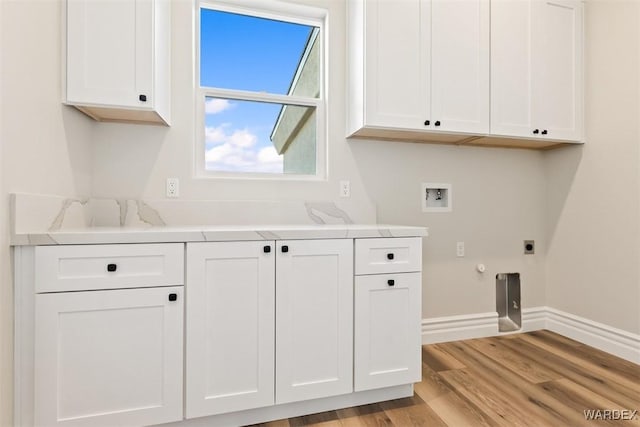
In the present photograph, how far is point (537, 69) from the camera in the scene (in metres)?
2.36

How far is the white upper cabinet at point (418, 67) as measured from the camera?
2049mm

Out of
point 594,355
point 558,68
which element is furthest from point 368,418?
point 558,68

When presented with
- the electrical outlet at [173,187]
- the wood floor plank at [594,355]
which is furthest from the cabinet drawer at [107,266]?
the wood floor plank at [594,355]

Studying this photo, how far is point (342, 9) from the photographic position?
231cm

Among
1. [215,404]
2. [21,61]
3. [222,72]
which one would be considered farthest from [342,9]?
[215,404]

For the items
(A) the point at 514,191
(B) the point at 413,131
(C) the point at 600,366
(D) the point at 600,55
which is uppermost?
(D) the point at 600,55

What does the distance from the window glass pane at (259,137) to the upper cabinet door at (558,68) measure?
63.3 inches

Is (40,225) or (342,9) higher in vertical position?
(342,9)

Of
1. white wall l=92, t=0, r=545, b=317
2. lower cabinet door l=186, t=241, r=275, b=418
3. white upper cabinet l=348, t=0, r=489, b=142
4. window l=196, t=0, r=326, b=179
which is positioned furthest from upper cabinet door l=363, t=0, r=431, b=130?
lower cabinet door l=186, t=241, r=275, b=418

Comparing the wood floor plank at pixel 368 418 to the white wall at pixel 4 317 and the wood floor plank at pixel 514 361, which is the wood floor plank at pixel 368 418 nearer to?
the wood floor plank at pixel 514 361

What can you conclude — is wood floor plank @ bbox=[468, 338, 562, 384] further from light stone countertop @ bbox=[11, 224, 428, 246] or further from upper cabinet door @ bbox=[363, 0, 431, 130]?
upper cabinet door @ bbox=[363, 0, 431, 130]

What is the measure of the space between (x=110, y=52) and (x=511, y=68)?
240 centimetres

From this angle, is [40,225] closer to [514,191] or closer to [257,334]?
[257,334]

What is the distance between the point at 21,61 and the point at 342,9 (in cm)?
183
